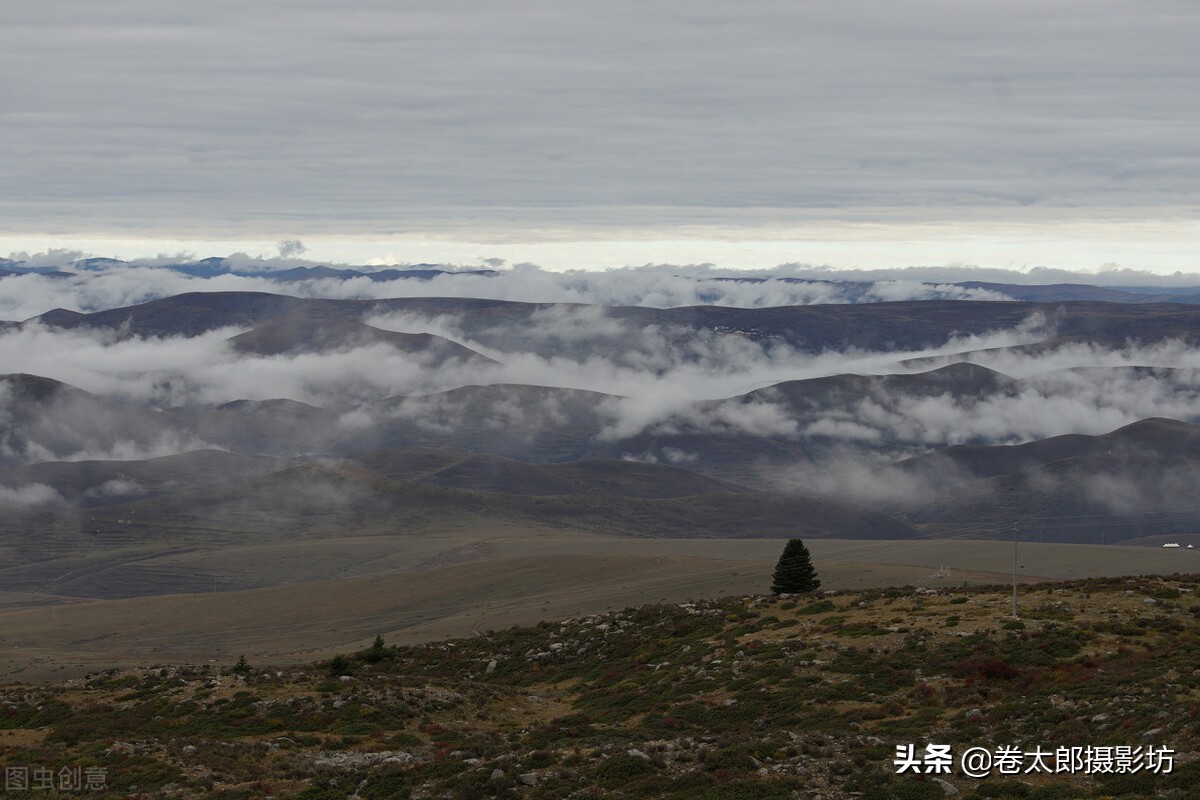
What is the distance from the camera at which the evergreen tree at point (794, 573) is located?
191ft

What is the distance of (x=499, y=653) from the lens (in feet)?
167

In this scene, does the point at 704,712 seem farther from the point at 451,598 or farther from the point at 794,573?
the point at 451,598

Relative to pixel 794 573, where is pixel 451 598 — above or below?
below

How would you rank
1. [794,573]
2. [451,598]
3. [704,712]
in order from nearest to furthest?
1. [704,712]
2. [794,573]
3. [451,598]

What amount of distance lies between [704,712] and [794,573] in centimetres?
2215

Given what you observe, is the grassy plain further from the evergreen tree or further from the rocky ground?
the rocky ground

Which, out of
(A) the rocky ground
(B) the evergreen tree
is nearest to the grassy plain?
(B) the evergreen tree

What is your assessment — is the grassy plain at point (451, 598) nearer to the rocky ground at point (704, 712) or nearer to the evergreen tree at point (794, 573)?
the evergreen tree at point (794, 573)

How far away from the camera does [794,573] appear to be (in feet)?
192

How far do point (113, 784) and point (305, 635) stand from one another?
91220mm

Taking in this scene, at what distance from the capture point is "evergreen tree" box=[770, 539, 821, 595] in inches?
2296

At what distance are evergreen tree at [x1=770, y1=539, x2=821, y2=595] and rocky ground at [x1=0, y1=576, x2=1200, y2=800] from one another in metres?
6.54

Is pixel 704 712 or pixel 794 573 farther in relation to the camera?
pixel 794 573

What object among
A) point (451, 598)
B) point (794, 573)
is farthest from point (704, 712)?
point (451, 598)
